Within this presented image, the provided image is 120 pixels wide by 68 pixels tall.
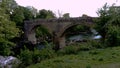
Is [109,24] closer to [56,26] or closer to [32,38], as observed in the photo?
[56,26]

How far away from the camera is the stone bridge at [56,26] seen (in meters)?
44.2

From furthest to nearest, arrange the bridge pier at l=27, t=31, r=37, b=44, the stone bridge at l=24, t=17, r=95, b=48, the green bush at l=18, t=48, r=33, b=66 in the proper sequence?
the bridge pier at l=27, t=31, r=37, b=44
the stone bridge at l=24, t=17, r=95, b=48
the green bush at l=18, t=48, r=33, b=66

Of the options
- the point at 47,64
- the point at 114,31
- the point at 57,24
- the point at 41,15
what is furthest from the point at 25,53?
the point at 41,15

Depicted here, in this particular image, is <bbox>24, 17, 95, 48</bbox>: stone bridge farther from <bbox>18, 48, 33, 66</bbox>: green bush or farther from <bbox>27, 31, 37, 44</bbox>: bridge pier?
<bbox>18, 48, 33, 66</bbox>: green bush

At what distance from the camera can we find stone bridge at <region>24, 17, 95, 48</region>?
44219 millimetres

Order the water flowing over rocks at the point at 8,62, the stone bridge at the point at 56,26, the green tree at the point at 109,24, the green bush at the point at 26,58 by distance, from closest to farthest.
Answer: the water flowing over rocks at the point at 8,62 → the green bush at the point at 26,58 → the green tree at the point at 109,24 → the stone bridge at the point at 56,26

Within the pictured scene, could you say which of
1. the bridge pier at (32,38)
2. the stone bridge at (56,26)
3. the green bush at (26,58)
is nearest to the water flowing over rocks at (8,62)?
the green bush at (26,58)

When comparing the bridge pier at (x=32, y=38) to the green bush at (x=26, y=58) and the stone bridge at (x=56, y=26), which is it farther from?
the green bush at (x=26, y=58)

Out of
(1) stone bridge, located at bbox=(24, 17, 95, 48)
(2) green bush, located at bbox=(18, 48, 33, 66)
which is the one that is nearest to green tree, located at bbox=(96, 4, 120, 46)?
(2) green bush, located at bbox=(18, 48, 33, 66)

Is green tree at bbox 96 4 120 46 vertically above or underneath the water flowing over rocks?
above

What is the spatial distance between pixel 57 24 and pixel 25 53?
32096mm

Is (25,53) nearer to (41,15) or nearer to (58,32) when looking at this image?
Answer: (58,32)

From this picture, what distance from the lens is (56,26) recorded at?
49781 millimetres

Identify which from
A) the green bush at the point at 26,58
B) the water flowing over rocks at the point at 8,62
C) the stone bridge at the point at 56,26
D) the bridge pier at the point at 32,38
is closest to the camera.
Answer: the water flowing over rocks at the point at 8,62
